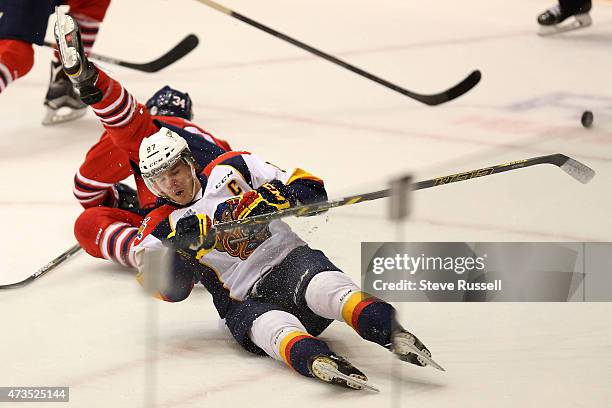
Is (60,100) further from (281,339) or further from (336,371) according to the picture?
(336,371)

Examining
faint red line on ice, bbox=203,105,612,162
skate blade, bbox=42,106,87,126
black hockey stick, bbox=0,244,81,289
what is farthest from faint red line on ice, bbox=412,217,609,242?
skate blade, bbox=42,106,87,126

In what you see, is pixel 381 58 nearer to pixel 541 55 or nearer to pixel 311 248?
pixel 541 55

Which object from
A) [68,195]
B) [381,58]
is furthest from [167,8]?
[68,195]

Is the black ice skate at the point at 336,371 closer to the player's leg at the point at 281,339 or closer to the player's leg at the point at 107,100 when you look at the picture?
the player's leg at the point at 281,339

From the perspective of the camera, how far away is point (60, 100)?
4.43 metres

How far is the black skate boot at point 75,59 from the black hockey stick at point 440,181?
104 cm

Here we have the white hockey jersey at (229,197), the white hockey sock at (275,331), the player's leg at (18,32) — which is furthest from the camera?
the player's leg at (18,32)

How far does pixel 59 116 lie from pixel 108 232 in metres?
1.44

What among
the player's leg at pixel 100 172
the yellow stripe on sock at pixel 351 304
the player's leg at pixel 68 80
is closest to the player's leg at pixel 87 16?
the player's leg at pixel 68 80

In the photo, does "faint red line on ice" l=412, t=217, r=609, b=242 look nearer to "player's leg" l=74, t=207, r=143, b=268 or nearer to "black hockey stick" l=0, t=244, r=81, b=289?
"black hockey stick" l=0, t=244, r=81, b=289

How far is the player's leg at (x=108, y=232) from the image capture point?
10.0 ft

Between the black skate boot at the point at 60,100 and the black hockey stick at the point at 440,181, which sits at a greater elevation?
the black hockey stick at the point at 440,181

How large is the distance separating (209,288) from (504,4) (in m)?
3.79

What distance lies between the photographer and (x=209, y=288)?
2.52 m
